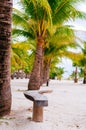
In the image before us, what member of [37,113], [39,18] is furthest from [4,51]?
[39,18]

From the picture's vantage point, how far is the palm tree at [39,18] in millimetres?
16375

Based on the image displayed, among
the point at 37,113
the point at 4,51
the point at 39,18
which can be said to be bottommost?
the point at 37,113

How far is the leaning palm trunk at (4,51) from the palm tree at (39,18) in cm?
882

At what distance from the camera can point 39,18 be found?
16906 millimetres

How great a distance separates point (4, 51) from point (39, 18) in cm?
1009

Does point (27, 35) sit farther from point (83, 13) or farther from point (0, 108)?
point (0, 108)

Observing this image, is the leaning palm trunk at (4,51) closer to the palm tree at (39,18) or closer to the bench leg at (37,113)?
the bench leg at (37,113)

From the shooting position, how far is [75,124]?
24.4 feet

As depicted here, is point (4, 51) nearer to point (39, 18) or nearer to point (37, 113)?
point (37, 113)

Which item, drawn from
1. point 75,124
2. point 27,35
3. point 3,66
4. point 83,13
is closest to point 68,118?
point 75,124

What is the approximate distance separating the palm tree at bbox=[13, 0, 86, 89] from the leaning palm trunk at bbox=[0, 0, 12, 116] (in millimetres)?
8820

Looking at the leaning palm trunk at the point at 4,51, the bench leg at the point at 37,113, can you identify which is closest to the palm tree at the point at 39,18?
the leaning palm trunk at the point at 4,51

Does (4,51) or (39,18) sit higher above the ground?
(39,18)

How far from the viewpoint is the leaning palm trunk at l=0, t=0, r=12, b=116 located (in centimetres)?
706
